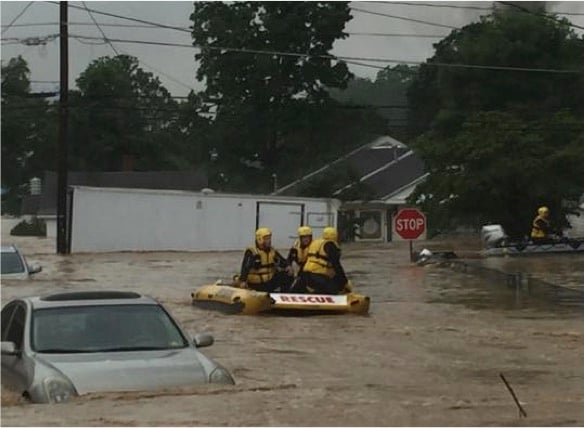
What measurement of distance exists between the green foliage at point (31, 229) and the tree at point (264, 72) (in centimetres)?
1283

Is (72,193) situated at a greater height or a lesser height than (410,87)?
lesser

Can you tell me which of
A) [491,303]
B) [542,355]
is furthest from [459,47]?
[542,355]

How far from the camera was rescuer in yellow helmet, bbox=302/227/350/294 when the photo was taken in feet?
62.2

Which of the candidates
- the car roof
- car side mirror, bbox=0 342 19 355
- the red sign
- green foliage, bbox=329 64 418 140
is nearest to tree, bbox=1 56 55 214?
green foliage, bbox=329 64 418 140

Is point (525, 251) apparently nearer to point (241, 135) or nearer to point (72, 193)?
point (72, 193)

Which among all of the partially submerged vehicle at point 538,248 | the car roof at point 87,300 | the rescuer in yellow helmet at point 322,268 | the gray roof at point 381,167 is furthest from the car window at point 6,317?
the gray roof at point 381,167

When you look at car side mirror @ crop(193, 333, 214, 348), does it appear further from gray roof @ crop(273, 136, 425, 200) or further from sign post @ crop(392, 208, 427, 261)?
gray roof @ crop(273, 136, 425, 200)

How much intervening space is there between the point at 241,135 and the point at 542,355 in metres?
58.6

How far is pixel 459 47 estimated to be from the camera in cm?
5806

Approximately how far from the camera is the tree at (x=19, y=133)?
73.5 meters

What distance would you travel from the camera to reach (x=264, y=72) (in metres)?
68.7

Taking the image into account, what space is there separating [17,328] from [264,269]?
867cm

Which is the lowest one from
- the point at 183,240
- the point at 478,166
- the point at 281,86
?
the point at 183,240

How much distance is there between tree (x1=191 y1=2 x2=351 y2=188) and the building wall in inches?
557
